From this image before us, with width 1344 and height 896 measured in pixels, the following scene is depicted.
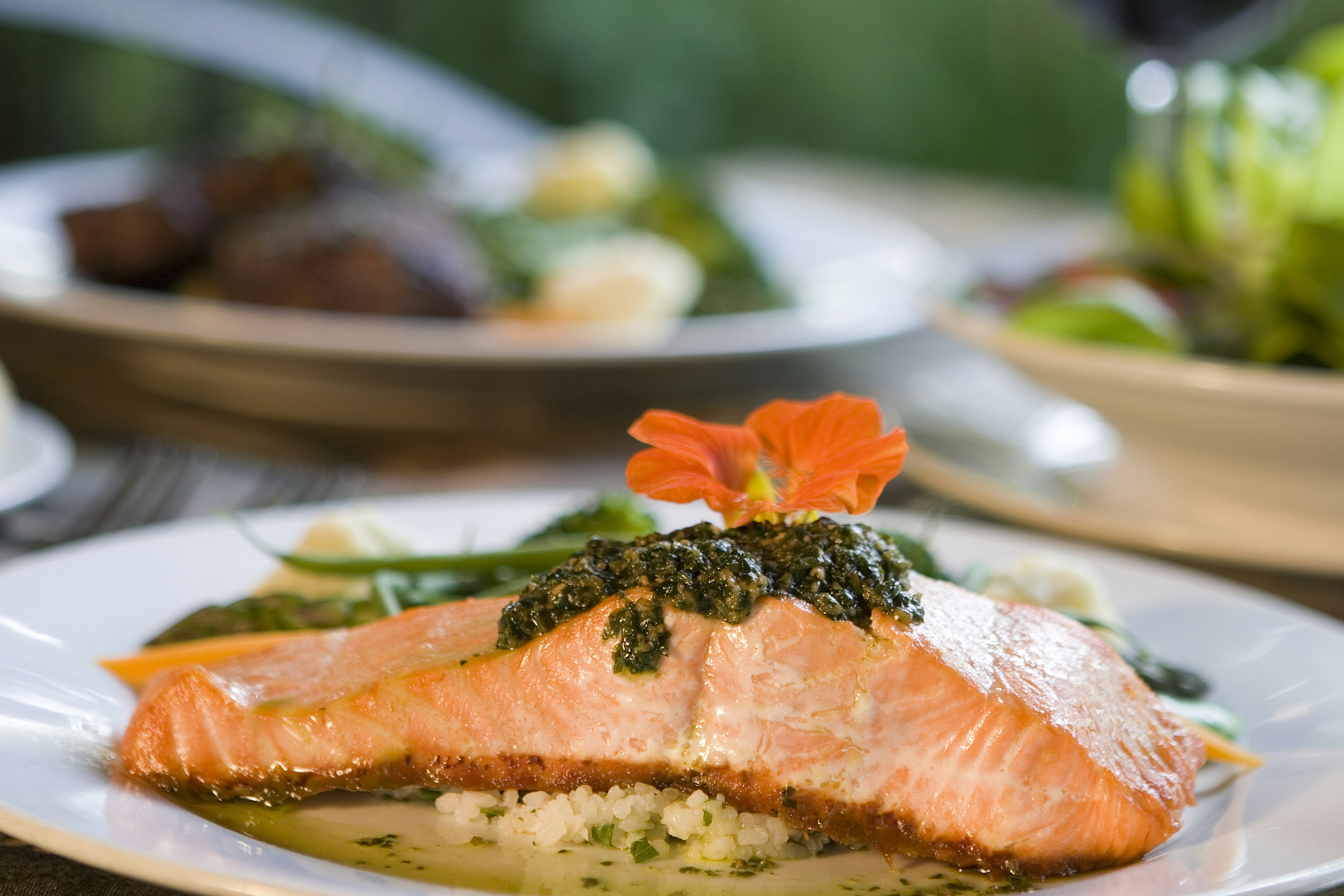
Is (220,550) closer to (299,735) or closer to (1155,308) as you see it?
(299,735)

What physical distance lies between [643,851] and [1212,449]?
153cm

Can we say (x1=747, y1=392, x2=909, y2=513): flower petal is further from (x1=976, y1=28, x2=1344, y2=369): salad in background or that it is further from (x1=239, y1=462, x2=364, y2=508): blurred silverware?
(x1=976, y1=28, x2=1344, y2=369): salad in background

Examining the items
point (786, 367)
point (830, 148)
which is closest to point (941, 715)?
point (786, 367)

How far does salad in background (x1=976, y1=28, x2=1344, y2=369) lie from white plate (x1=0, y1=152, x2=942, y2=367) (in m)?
0.49

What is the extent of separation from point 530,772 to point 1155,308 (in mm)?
1796

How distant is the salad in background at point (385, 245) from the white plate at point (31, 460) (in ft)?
2.91

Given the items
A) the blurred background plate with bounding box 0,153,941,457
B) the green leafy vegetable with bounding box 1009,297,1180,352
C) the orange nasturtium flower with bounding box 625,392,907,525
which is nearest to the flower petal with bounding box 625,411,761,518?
the orange nasturtium flower with bounding box 625,392,907,525

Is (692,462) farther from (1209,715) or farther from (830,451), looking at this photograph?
(1209,715)

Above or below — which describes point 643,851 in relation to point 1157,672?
below

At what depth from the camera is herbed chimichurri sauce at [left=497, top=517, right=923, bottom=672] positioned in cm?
132

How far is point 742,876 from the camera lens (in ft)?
4.20

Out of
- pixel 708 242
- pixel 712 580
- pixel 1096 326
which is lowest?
pixel 712 580

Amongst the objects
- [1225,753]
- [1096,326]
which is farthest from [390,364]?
[1225,753]

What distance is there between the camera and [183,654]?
1576mm
